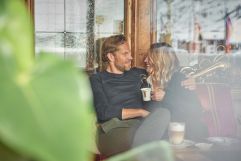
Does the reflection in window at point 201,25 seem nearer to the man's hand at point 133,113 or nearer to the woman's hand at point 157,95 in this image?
the woman's hand at point 157,95

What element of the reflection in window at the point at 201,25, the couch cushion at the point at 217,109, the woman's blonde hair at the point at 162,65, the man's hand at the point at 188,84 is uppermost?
the reflection in window at the point at 201,25

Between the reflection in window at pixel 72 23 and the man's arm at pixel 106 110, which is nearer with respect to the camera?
the man's arm at pixel 106 110

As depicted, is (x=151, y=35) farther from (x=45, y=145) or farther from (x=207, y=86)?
(x=45, y=145)

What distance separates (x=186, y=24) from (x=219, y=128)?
86 cm

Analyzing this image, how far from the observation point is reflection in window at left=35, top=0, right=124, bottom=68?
3746 millimetres

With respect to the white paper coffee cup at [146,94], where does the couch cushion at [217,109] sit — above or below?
below

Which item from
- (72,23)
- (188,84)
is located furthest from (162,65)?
(72,23)

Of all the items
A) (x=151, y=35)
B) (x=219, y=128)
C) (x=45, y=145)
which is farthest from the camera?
(x=151, y=35)

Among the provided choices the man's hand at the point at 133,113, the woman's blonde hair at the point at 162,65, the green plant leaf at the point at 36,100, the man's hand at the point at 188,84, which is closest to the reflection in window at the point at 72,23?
the woman's blonde hair at the point at 162,65

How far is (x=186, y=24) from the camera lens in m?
3.84

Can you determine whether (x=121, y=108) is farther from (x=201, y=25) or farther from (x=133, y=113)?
(x=201, y=25)

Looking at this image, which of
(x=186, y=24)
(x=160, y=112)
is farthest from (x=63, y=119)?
(x=186, y=24)

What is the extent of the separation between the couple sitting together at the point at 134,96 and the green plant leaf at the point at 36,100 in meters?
2.59

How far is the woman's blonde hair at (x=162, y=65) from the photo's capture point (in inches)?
129
